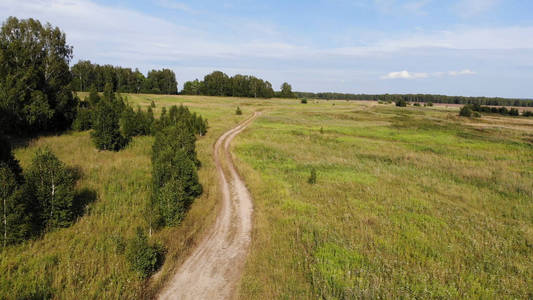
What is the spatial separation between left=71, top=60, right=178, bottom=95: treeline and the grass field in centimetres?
10763

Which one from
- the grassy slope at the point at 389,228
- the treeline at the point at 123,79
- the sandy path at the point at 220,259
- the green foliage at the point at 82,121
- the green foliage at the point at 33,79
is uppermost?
the treeline at the point at 123,79

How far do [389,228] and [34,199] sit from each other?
1523cm

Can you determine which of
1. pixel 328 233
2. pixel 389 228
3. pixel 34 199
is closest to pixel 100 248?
pixel 34 199

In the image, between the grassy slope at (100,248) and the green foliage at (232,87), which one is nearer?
the grassy slope at (100,248)

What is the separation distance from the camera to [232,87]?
14988 centimetres

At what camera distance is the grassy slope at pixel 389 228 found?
8.43 meters

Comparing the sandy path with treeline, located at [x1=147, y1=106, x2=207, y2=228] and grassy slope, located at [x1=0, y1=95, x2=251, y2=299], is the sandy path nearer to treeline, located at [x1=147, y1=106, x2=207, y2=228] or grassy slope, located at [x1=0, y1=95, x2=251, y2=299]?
grassy slope, located at [x1=0, y1=95, x2=251, y2=299]

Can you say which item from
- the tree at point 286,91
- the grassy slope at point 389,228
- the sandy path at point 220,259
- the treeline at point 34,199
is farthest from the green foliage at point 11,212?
the tree at point 286,91

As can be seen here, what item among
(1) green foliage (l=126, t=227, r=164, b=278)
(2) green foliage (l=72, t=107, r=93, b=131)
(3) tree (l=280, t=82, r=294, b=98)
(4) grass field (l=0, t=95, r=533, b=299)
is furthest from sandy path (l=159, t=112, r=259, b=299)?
→ (3) tree (l=280, t=82, r=294, b=98)

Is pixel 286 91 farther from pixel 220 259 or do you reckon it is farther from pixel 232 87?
pixel 220 259

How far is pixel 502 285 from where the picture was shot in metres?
8.51

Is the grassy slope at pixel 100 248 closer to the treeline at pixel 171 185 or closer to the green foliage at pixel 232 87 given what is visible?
the treeline at pixel 171 185

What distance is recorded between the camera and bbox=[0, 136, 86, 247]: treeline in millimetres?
8938

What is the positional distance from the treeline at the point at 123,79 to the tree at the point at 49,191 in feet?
356
